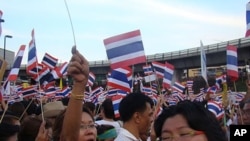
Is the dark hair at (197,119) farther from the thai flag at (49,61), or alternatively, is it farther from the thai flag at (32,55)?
the thai flag at (49,61)

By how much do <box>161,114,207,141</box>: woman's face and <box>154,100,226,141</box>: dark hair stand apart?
3 cm

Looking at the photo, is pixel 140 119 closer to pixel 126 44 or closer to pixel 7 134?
pixel 7 134

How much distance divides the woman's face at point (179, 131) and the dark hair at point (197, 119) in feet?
0.09

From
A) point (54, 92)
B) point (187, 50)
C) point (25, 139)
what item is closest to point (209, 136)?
point (25, 139)

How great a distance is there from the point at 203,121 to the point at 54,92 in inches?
498

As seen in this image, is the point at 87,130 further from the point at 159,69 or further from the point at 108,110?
the point at 159,69

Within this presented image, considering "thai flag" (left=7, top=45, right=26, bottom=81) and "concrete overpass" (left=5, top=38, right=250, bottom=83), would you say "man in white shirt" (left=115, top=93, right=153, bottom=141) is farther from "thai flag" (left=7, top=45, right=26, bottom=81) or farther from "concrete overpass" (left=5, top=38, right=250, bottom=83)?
"concrete overpass" (left=5, top=38, right=250, bottom=83)

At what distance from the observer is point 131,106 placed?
4801mm

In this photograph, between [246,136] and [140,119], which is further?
[140,119]

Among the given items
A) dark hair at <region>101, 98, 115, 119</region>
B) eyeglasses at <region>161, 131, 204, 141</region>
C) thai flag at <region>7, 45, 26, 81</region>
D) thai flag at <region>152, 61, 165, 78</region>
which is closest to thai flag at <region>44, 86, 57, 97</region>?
thai flag at <region>152, 61, 165, 78</region>

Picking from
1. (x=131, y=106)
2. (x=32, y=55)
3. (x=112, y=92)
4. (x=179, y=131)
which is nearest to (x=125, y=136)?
(x=131, y=106)

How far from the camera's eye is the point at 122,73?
29.8 ft

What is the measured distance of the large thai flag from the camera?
22.2 ft

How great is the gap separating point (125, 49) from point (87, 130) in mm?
3490
